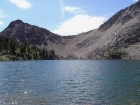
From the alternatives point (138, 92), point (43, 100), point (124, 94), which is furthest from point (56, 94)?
point (138, 92)

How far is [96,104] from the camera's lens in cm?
3183

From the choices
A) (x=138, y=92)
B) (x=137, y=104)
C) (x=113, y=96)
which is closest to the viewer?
(x=137, y=104)

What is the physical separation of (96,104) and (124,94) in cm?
1003

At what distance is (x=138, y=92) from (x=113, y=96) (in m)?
6.55

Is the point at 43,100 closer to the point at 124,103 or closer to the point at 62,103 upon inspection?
the point at 62,103

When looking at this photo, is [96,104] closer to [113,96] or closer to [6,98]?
[113,96]

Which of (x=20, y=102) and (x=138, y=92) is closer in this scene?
(x=20, y=102)

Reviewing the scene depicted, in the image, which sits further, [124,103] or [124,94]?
[124,94]

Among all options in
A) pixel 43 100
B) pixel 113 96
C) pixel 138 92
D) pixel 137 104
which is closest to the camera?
pixel 137 104

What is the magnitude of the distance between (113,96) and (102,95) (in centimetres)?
198

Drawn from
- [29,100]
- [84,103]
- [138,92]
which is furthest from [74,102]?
[138,92]

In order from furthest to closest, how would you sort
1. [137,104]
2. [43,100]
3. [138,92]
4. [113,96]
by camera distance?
[138,92]
[113,96]
[43,100]
[137,104]

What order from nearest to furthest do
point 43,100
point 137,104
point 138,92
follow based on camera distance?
point 137,104 → point 43,100 → point 138,92

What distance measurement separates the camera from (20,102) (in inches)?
1287
